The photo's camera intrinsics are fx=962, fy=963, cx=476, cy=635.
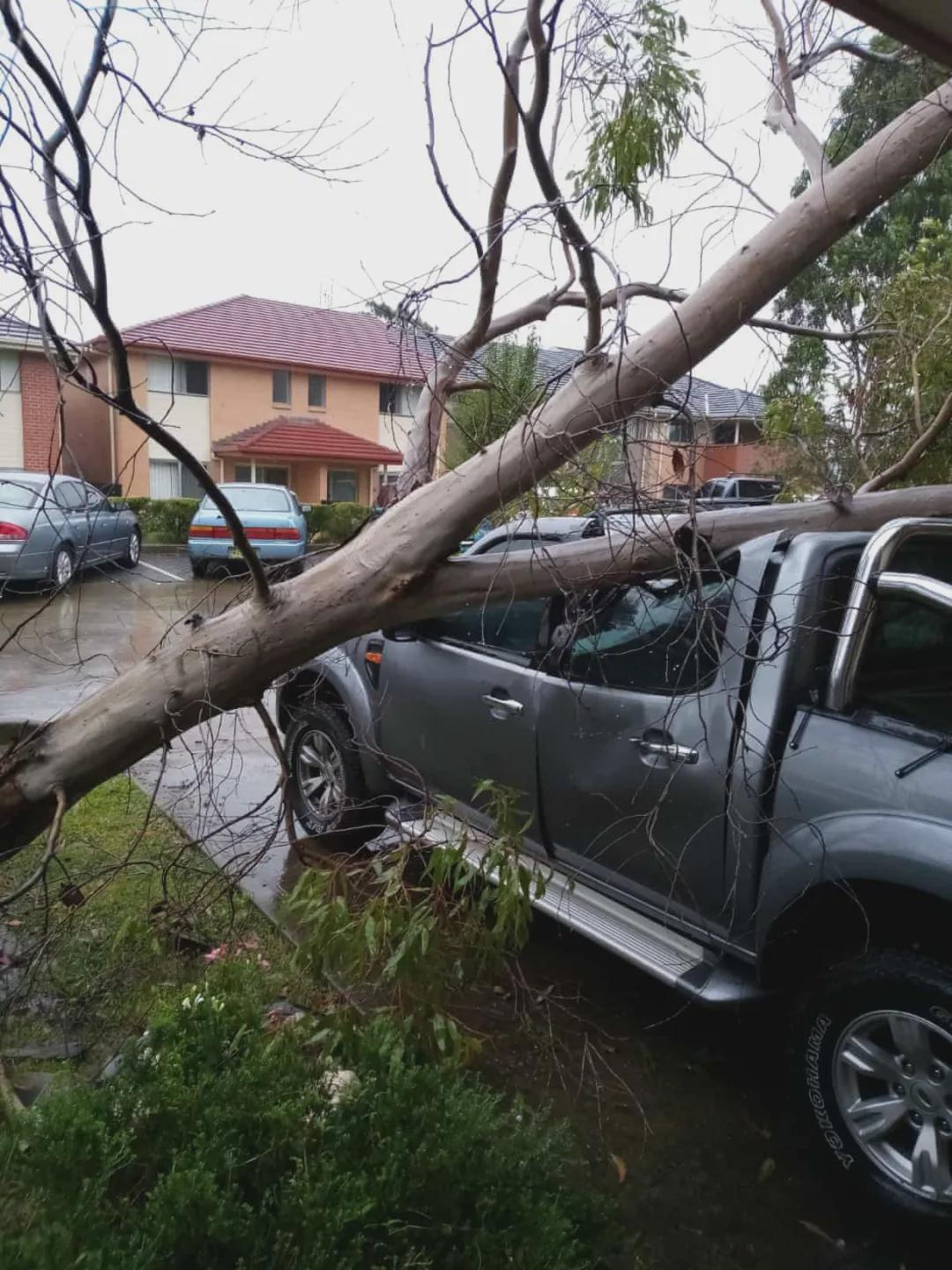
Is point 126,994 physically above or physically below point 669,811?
below

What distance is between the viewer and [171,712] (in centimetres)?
308

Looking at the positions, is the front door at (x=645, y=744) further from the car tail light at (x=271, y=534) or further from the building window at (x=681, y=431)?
the car tail light at (x=271, y=534)

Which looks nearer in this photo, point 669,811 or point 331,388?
point 669,811

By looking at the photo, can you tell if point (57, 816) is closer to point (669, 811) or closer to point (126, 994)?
point (126, 994)

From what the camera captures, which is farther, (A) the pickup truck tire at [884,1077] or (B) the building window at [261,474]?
(B) the building window at [261,474]

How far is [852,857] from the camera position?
8.75 feet

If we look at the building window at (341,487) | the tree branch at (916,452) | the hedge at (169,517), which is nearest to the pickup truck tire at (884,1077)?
the tree branch at (916,452)

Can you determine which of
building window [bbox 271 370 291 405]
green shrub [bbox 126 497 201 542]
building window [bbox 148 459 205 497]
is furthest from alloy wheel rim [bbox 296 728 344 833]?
building window [bbox 271 370 291 405]

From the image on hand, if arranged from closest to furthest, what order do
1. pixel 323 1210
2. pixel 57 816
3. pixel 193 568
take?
pixel 323 1210 < pixel 57 816 < pixel 193 568

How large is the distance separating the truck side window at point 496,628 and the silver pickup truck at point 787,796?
0.11m

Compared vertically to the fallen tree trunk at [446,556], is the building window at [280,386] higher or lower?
higher

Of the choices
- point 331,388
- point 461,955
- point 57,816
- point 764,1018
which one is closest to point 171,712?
point 57,816

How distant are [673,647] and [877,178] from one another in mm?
1612

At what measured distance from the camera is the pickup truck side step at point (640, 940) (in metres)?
3.04
